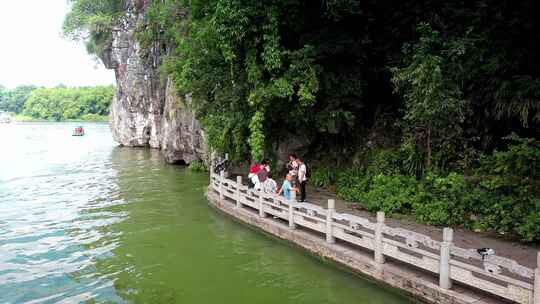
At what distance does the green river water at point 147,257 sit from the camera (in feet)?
29.0

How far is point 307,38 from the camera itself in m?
13.7

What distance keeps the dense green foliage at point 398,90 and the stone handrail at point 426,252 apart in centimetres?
239

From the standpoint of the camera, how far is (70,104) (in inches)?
4532

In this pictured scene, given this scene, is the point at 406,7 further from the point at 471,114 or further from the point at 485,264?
the point at 485,264

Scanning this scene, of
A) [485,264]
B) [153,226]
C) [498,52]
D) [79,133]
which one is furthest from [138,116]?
[485,264]

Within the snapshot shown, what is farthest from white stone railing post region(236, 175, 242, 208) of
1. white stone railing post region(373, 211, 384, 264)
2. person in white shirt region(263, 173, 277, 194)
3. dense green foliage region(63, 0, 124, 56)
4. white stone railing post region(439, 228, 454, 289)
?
dense green foliage region(63, 0, 124, 56)

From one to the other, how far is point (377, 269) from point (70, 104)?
121223 mm

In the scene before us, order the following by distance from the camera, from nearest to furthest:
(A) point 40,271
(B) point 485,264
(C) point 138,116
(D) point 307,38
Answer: (B) point 485,264 → (A) point 40,271 → (D) point 307,38 → (C) point 138,116

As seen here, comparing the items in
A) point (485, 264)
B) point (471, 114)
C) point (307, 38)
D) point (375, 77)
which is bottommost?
point (485, 264)

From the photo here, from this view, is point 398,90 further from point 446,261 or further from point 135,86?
point 135,86

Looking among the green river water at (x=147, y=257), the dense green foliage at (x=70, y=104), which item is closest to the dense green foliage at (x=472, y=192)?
the green river water at (x=147, y=257)

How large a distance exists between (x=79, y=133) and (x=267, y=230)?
56.5m

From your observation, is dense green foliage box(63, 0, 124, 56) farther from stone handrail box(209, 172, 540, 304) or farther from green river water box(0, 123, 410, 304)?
Result: stone handrail box(209, 172, 540, 304)

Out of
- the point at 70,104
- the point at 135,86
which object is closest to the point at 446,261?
the point at 135,86
